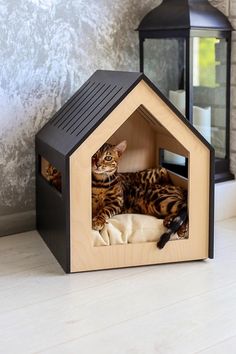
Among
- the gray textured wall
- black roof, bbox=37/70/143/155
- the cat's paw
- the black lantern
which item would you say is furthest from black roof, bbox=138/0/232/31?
the cat's paw

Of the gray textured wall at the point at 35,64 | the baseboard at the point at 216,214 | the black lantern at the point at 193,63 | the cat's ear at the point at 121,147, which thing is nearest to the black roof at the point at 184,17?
the black lantern at the point at 193,63

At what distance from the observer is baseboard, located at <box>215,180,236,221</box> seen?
2094mm

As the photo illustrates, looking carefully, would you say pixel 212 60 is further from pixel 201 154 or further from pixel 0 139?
pixel 0 139

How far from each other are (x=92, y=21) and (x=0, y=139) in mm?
509

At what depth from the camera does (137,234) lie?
5.33ft

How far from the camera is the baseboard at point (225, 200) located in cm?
209

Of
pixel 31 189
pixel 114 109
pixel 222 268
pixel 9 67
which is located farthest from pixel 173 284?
pixel 9 67

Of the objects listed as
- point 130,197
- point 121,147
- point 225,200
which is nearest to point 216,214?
point 225,200

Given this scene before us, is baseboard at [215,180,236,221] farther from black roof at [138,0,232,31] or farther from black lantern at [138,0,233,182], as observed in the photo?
black roof at [138,0,232,31]

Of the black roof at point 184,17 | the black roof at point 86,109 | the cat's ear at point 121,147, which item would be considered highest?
the black roof at point 184,17

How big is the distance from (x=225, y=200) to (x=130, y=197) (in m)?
0.45

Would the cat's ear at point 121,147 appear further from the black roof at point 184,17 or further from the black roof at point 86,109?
the black roof at point 184,17

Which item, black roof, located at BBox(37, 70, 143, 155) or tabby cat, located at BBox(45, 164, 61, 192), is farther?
tabby cat, located at BBox(45, 164, 61, 192)

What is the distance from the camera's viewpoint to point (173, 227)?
1.63 meters
